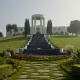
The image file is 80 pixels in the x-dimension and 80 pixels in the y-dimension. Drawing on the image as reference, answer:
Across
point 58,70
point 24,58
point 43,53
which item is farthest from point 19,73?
point 43,53

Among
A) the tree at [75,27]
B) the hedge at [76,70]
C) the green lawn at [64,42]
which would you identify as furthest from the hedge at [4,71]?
the tree at [75,27]

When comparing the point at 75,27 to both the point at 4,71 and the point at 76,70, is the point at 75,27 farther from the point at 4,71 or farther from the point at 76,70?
the point at 4,71

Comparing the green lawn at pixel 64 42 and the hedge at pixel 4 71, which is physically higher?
the green lawn at pixel 64 42

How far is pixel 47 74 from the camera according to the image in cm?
1383

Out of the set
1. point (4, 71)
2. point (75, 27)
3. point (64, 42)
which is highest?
point (75, 27)

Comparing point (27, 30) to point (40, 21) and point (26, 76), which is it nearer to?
point (40, 21)

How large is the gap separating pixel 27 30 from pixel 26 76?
52.5 meters

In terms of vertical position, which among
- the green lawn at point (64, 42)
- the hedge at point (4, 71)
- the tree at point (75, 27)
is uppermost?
the tree at point (75, 27)

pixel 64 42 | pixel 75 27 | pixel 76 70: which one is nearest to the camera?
pixel 76 70

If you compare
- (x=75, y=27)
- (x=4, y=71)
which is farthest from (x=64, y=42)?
(x=75, y=27)

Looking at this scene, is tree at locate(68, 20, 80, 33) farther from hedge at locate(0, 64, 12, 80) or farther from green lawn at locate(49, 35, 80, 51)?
hedge at locate(0, 64, 12, 80)

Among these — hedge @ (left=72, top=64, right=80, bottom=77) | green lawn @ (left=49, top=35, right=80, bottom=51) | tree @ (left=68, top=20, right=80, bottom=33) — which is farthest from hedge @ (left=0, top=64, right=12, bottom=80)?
tree @ (left=68, top=20, right=80, bottom=33)

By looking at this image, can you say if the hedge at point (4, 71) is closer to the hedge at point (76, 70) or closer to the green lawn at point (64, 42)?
the hedge at point (76, 70)

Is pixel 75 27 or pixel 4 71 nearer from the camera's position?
pixel 4 71
